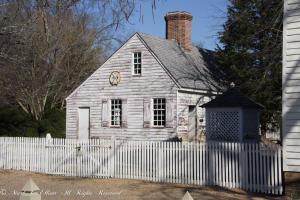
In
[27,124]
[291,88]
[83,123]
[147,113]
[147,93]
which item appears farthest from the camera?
[27,124]

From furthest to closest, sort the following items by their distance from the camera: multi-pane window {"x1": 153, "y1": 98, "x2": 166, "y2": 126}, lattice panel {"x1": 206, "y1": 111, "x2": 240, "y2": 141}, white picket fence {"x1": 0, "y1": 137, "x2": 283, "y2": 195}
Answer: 1. multi-pane window {"x1": 153, "y1": 98, "x2": 166, "y2": 126}
2. lattice panel {"x1": 206, "y1": 111, "x2": 240, "y2": 141}
3. white picket fence {"x1": 0, "y1": 137, "x2": 283, "y2": 195}

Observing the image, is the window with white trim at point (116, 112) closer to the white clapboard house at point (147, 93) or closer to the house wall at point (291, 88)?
the white clapboard house at point (147, 93)

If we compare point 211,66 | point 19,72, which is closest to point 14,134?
point 19,72

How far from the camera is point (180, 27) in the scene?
93.8ft

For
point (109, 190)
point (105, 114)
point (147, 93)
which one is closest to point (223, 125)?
point (147, 93)

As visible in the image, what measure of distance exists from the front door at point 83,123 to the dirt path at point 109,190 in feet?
36.5

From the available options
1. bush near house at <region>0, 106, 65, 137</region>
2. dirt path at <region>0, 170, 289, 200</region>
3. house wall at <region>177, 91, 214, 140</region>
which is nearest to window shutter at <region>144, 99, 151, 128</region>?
house wall at <region>177, 91, 214, 140</region>

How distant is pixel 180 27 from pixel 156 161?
14243 millimetres

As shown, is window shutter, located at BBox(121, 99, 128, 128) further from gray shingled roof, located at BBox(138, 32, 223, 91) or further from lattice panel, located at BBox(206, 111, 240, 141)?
lattice panel, located at BBox(206, 111, 240, 141)

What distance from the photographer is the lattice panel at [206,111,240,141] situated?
18969 millimetres

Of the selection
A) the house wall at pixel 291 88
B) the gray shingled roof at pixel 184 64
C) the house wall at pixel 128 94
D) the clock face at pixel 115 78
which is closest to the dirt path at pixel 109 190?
the house wall at pixel 291 88

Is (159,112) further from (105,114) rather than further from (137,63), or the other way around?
(105,114)

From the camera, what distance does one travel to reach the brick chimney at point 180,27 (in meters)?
27.5

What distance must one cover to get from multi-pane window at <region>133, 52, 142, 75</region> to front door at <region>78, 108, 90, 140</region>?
3.77 metres
